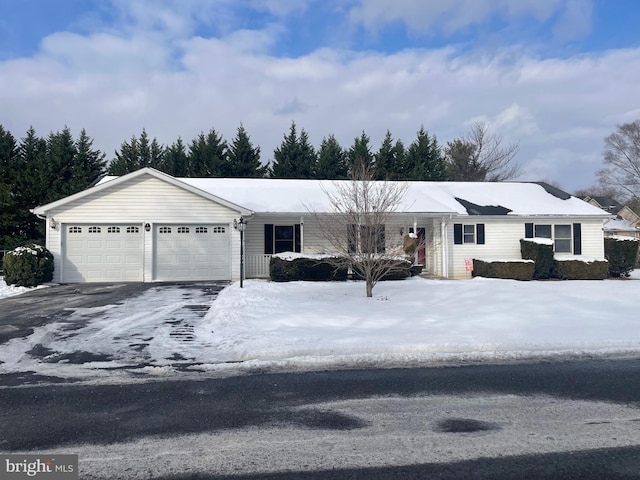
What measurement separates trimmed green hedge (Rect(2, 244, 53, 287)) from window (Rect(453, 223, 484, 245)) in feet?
52.1

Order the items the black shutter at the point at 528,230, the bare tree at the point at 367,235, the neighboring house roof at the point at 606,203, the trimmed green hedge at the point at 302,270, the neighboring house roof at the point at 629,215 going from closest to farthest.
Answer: the bare tree at the point at 367,235 → the trimmed green hedge at the point at 302,270 → the black shutter at the point at 528,230 → the neighboring house roof at the point at 629,215 → the neighboring house roof at the point at 606,203

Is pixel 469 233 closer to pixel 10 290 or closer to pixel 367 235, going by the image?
pixel 367 235

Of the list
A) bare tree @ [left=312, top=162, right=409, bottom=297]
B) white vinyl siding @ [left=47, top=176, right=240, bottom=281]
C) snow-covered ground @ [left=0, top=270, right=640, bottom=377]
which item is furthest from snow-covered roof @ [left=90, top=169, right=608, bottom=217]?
snow-covered ground @ [left=0, top=270, right=640, bottom=377]

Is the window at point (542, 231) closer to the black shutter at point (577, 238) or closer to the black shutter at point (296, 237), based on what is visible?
the black shutter at point (577, 238)

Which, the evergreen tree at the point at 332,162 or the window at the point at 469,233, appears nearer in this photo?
the window at the point at 469,233

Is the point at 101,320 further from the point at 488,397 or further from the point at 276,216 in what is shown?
the point at 276,216

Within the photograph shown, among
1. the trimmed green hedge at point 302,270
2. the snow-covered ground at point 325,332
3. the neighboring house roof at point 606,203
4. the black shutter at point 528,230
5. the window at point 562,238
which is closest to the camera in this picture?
the snow-covered ground at point 325,332

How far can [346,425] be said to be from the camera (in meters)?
4.48

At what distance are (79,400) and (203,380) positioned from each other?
141 cm

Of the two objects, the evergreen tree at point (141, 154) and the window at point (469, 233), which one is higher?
the evergreen tree at point (141, 154)

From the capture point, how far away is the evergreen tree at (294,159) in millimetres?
34469

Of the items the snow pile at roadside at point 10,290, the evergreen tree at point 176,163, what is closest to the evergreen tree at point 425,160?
the evergreen tree at point 176,163

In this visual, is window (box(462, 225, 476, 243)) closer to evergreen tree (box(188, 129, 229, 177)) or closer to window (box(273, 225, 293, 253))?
window (box(273, 225, 293, 253))

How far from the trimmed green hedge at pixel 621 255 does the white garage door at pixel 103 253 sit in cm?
1963
